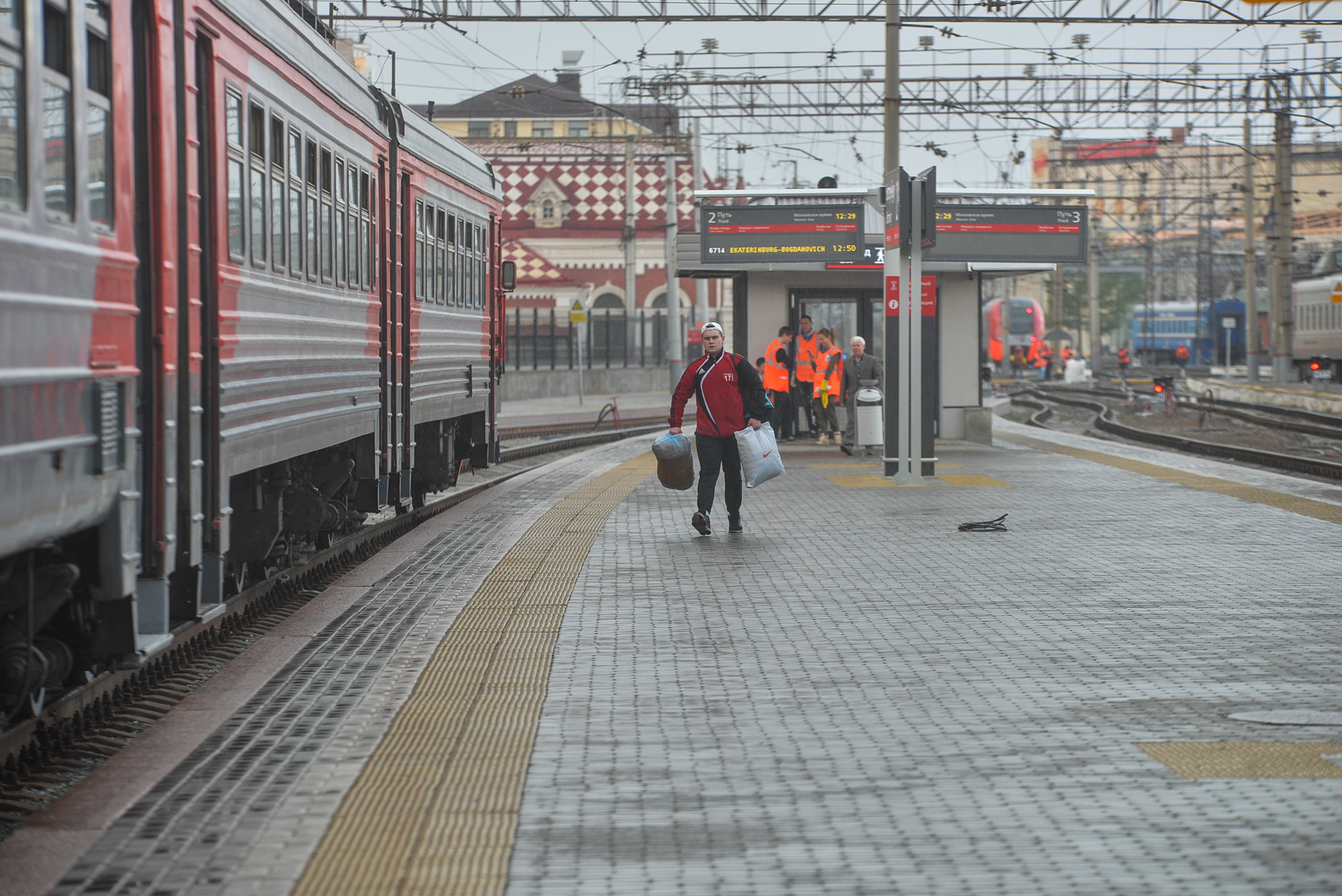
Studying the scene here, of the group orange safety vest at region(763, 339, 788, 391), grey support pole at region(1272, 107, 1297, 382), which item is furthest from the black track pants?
grey support pole at region(1272, 107, 1297, 382)

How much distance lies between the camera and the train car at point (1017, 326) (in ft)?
246

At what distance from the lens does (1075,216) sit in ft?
71.4

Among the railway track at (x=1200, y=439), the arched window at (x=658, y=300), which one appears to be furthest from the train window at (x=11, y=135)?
the arched window at (x=658, y=300)

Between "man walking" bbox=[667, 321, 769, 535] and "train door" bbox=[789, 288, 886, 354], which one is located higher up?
"train door" bbox=[789, 288, 886, 354]

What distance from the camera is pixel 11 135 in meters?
5.20

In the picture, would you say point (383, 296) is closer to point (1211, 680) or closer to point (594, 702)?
point (594, 702)

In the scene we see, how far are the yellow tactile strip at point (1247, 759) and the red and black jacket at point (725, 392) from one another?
761 centimetres

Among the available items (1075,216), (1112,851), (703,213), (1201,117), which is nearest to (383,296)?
(1112,851)

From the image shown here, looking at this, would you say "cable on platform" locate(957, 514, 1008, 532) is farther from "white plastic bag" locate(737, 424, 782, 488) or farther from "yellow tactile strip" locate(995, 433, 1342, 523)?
"yellow tactile strip" locate(995, 433, 1342, 523)

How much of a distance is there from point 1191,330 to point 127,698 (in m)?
81.7

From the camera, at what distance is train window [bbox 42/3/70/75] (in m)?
5.55

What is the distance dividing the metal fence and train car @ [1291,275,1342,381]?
19.0m

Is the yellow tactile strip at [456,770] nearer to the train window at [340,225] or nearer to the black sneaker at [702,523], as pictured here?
the train window at [340,225]

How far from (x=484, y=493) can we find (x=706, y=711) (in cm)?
1122
